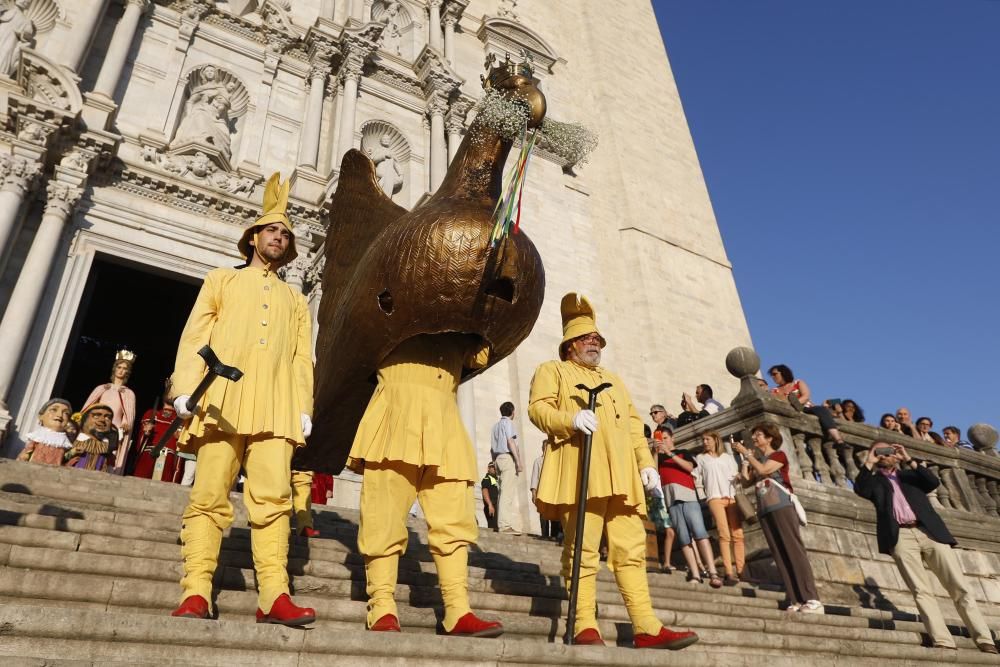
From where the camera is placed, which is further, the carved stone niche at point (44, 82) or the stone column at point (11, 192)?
the carved stone niche at point (44, 82)

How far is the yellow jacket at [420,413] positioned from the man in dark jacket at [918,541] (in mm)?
4729

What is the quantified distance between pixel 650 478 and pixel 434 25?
16767 mm

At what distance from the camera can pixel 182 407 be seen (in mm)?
3088

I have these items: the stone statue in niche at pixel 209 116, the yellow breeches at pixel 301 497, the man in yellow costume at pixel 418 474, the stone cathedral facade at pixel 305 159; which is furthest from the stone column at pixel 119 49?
the man in yellow costume at pixel 418 474

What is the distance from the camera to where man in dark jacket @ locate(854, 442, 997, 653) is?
5.99 metres

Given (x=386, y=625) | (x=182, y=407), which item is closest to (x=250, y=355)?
(x=182, y=407)

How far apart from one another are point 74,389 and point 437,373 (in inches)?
633

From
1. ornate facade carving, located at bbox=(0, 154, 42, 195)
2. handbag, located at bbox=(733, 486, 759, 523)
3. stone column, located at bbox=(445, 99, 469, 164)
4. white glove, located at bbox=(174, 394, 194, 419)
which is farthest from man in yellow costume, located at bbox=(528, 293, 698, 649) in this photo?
stone column, located at bbox=(445, 99, 469, 164)

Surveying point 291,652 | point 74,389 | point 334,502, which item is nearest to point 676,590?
point 291,652

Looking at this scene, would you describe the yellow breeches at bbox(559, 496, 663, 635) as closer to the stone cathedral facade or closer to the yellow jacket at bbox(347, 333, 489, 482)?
the yellow jacket at bbox(347, 333, 489, 482)

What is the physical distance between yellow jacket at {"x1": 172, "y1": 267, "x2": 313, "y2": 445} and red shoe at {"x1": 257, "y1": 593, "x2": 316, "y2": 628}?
2.58ft

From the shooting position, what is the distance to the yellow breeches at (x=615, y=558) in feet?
12.2

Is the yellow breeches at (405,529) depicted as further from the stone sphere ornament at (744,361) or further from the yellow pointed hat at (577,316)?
the stone sphere ornament at (744,361)

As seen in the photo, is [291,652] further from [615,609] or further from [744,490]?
[744,490]
